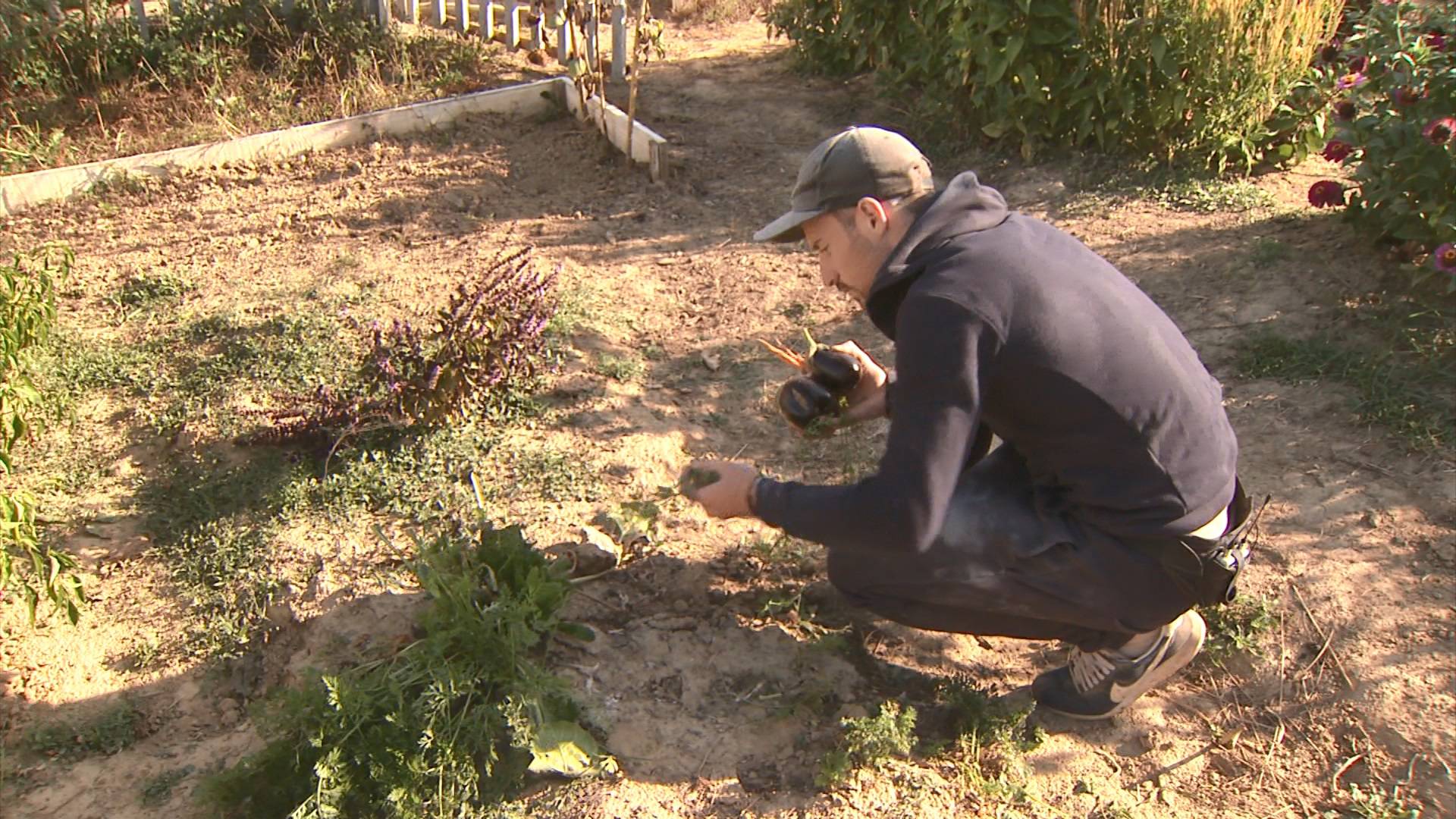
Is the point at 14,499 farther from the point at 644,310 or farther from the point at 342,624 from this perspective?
the point at 644,310

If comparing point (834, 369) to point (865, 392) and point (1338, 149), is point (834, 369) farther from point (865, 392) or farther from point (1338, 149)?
point (1338, 149)

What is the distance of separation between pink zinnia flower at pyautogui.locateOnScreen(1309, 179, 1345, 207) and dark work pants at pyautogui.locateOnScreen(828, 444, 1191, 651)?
270cm

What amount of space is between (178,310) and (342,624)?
226 cm

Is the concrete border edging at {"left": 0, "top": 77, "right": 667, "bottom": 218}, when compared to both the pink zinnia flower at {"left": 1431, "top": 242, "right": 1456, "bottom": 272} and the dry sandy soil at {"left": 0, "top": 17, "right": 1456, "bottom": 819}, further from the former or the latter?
the pink zinnia flower at {"left": 1431, "top": 242, "right": 1456, "bottom": 272}

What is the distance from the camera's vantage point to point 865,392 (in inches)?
134

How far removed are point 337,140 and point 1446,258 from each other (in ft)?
17.6

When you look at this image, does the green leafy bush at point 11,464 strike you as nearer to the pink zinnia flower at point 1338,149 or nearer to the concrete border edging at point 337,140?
the concrete border edging at point 337,140

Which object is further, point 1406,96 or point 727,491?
point 1406,96

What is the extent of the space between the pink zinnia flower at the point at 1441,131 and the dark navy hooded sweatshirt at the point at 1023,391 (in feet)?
7.15

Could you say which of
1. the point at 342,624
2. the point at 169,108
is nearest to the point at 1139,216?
the point at 342,624

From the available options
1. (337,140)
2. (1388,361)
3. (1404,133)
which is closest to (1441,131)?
(1404,133)

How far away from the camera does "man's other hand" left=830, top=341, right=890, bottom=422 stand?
3355 mm

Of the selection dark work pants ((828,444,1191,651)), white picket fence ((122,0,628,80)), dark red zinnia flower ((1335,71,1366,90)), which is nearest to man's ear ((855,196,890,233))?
dark work pants ((828,444,1191,651))

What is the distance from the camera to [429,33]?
7.50m
